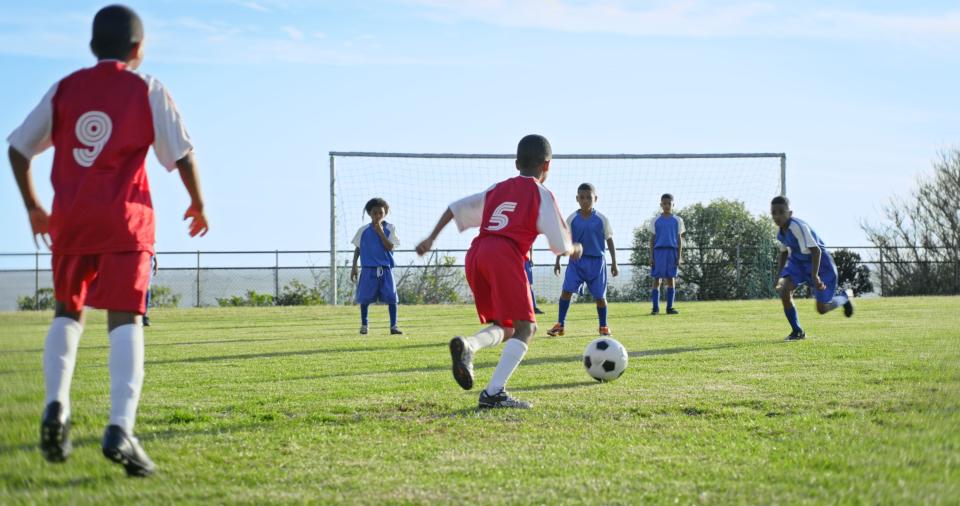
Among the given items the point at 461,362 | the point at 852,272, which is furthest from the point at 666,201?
the point at 852,272

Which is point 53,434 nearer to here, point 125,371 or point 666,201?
point 125,371

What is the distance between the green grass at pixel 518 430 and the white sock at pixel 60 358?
0.29m

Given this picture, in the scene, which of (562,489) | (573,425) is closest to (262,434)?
(573,425)

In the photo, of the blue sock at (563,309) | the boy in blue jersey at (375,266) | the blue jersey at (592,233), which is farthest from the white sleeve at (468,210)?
the boy in blue jersey at (375,266)

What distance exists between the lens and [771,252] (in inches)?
1041

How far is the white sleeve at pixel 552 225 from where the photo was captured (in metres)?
5.47

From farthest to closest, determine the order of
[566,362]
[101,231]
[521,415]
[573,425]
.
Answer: [566,362] < [521,415] < [573,425] < [101,231]

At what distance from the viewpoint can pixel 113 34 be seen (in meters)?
3.71

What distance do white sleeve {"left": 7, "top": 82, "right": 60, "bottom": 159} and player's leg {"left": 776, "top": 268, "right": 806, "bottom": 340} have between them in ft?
27.9

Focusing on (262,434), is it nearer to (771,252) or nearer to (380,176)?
(380,176)

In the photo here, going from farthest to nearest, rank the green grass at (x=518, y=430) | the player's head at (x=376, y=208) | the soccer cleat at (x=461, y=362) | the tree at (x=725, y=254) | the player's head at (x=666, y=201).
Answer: the tree at (x=725, y=254) → the player's head at (x=666, y=201) → the player's head at (x=376, y=208) → the soccer cleat at (x=461, y=362) → the green grass at (x=518, y=430)

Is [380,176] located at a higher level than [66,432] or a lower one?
higher

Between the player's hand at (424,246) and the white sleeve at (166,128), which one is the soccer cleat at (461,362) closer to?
the player's hand at (424,246)

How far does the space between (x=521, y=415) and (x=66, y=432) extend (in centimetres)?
236
